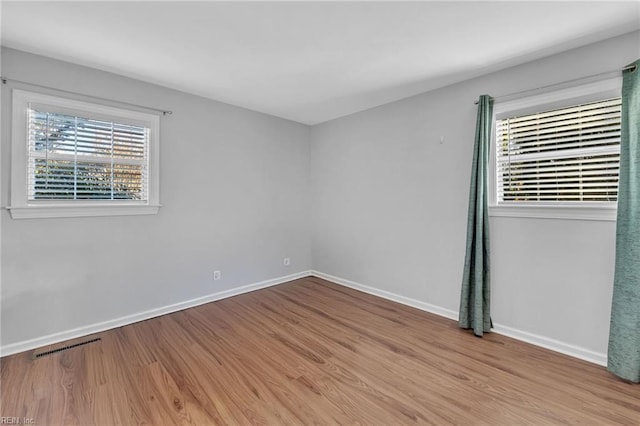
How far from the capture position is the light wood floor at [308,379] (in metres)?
1.67

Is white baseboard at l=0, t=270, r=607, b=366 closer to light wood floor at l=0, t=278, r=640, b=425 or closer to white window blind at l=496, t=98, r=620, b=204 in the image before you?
light wood floor at l=0, t=278, r=640, b=425

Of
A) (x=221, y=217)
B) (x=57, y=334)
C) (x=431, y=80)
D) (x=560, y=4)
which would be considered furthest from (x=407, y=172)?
(x=57, y=334)

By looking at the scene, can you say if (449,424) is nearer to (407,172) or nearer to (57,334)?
(407,172)

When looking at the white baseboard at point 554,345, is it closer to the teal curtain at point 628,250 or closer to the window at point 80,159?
the teal curtain at point 628,250

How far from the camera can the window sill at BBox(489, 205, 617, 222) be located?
2.15 metres

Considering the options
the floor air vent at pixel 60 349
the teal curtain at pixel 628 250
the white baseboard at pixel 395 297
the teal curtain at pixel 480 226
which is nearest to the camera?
the teal curtain at pixel 628 250

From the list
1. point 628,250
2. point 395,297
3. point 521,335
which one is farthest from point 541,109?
point 395,297

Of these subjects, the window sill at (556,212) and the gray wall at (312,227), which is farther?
the gray wall at (312,227)

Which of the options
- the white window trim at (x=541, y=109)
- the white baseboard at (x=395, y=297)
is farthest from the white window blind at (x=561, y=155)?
the white baseboard at (x=395, y=297)

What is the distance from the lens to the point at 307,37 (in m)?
2.12

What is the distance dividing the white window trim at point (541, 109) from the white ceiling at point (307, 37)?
357 mm

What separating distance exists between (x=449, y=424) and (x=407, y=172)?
2.51 metres

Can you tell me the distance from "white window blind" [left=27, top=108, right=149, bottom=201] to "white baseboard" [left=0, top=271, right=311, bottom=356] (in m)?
1.24

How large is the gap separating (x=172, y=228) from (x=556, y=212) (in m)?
3.86
